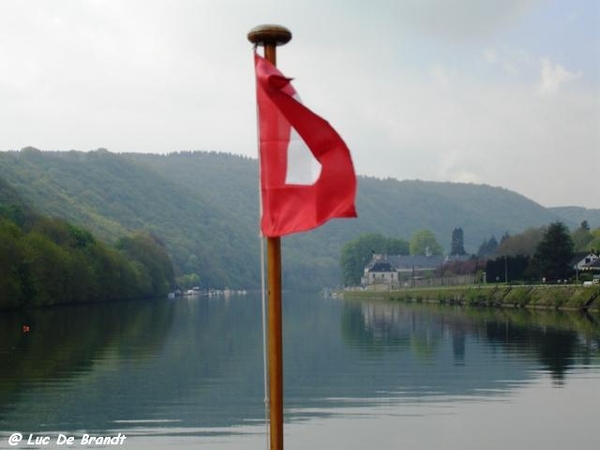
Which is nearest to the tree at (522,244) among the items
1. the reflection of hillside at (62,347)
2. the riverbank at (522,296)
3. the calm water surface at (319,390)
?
the riverbank at (522,296)

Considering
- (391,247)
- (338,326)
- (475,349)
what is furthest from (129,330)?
(391,247)

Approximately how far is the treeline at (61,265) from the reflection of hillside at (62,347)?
1983 cm

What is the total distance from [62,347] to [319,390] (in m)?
17.2

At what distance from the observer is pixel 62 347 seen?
3794 cm

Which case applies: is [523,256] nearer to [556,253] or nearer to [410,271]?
[556,253]

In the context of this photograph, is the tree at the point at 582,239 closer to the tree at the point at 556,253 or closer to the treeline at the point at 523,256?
the treeline at the point at 523,256

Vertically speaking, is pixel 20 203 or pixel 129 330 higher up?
pixel 20 203

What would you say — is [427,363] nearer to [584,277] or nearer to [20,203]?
[584,277]

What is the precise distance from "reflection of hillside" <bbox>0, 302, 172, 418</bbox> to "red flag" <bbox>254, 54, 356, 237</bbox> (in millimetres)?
15384

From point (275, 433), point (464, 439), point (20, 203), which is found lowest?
point (464, 439)

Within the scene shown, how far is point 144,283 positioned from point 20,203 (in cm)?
2973

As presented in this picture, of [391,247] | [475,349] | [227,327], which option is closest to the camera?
[475,349]

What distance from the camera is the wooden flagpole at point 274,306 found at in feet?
25.9

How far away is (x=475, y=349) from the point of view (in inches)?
1473
